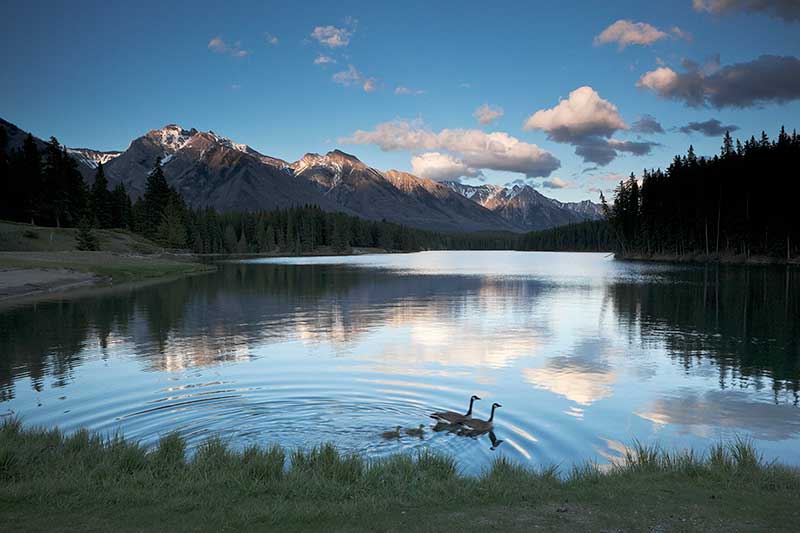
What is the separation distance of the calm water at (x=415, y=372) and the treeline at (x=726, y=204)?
Result: 176 feet

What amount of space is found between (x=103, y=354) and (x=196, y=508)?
19.2 meters

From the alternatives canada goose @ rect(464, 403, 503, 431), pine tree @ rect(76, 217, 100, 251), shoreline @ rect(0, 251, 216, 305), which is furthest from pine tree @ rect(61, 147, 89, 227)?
canada goose @ rect(464, 403, 503, 431)

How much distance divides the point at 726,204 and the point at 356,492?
10745 centimetres

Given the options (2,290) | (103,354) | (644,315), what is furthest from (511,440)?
(2,290)

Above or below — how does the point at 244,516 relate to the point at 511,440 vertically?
above

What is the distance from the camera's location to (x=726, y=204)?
9869cm

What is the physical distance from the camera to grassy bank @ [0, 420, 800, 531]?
8.02 m

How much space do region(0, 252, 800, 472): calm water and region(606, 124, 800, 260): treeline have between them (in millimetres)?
53515

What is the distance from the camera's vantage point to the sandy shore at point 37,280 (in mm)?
48312

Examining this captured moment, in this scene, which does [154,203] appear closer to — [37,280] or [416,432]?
[37,280]

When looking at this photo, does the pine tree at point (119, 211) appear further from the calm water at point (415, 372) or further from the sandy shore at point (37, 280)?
the calm water at point (415, 372)

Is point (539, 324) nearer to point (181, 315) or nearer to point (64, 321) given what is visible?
point (181, 315)

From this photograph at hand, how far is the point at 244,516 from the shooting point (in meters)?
8.15

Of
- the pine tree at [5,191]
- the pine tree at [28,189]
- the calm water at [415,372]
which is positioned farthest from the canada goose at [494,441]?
the pine tree at [5,191]
